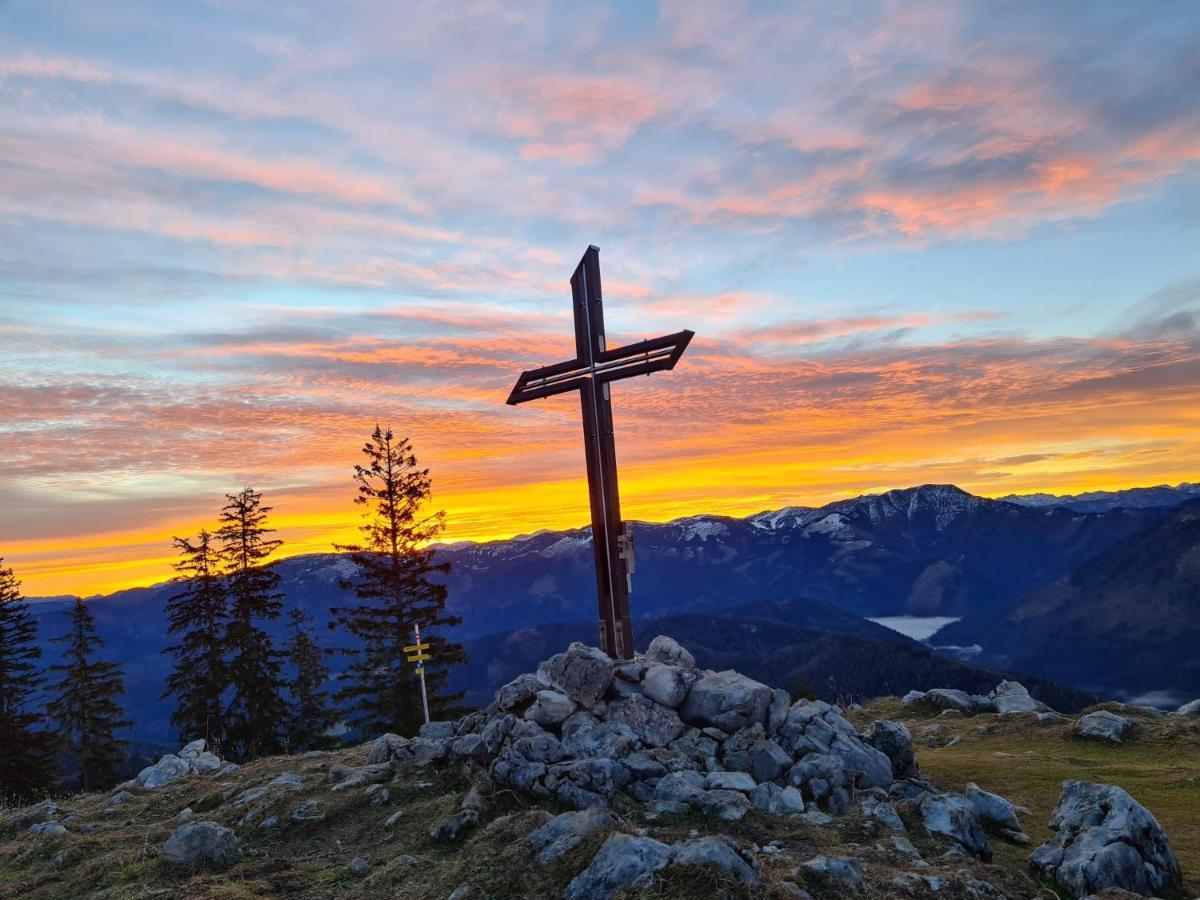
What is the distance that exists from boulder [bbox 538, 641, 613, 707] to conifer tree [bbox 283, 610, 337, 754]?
31967 mm

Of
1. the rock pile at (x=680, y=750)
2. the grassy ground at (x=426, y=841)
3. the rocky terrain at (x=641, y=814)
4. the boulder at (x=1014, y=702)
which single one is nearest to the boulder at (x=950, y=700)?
the boulder at (x=1014, y=702)

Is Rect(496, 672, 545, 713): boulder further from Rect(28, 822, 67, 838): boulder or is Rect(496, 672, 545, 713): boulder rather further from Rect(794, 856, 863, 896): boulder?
Rect(28, 822, 67, 838): boulder

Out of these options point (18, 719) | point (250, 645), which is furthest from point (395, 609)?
point (18, 719)

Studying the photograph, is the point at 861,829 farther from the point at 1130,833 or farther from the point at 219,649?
the point at 219,649

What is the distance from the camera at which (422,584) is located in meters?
39.8

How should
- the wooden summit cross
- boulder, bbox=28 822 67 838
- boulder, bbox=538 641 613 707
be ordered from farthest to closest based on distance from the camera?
the wooden summit cross
boulder, bbox=538 641 613 707
boulder, bbox=28 822 67 838

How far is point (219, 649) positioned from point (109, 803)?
1059 inches

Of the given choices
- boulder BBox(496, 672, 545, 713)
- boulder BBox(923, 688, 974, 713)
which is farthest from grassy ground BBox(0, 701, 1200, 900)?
boulder BBox(923, 688, 974, 713)

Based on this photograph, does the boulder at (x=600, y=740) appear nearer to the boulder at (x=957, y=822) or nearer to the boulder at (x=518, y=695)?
the boulder at (x=518, y=695)

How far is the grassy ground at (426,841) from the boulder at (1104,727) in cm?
102

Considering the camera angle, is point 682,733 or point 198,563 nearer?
point 682,733

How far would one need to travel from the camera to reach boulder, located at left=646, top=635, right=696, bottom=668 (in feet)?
61.4

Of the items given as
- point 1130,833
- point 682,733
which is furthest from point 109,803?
point 1130,833

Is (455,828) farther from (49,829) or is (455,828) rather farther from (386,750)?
(49,829)
